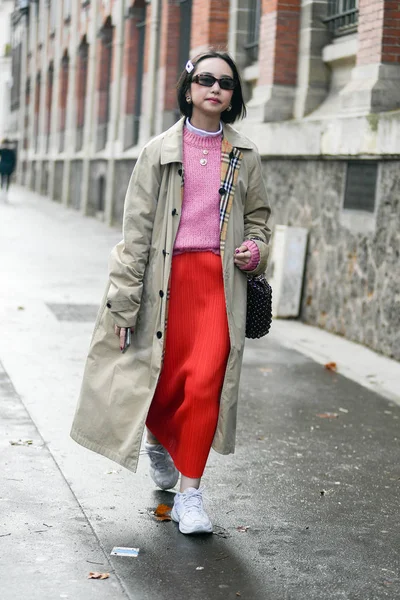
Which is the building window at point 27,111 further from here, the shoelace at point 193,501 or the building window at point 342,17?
the shoelace at point 193,501

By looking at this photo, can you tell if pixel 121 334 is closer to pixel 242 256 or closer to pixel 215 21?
pixel 242 256

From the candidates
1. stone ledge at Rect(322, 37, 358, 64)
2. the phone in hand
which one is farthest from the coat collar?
stone ledge at Rect(322, 37, 358, 64)

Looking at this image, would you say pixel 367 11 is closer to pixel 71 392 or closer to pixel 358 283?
pixel 358 283

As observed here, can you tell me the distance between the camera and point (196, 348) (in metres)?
4.88

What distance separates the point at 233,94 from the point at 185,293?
0.89m

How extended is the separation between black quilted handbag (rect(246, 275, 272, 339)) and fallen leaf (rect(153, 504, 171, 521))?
2.84 feet

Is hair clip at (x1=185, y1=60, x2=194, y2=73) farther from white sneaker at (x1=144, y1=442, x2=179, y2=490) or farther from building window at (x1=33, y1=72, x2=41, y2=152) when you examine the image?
building window at (x1=33, y1=72, x2=41, y2=152)

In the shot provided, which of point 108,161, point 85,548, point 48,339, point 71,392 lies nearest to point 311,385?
point 71,392

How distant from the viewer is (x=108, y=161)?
26.2m

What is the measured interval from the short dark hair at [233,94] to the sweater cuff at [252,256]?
22.8 inches

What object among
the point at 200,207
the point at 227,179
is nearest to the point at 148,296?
the point at 200,207

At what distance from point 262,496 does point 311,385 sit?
2995 mm

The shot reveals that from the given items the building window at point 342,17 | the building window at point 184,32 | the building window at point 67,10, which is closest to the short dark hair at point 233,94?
the building window at point 342,17

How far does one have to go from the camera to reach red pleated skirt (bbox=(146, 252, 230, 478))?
15.9ft
